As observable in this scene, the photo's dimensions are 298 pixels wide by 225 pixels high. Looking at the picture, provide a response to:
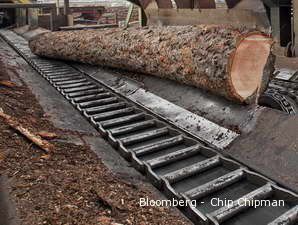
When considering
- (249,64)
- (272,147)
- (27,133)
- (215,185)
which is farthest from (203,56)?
(27,133)

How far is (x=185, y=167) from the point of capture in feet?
10.4

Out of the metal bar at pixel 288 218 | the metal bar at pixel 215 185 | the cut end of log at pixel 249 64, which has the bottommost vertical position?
the metal bar at pixel 288 218

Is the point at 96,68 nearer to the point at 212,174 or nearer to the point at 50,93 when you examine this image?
the point at 50,93

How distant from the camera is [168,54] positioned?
4.65 metres

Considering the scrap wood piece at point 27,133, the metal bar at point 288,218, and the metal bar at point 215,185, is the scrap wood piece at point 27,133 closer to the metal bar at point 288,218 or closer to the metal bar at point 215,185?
the metal bar at point 215,185

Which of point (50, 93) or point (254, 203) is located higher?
point (50, 93)

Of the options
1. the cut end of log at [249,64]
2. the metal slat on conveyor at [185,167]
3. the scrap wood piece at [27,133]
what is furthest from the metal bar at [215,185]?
the scrap wood piece at [27,133]

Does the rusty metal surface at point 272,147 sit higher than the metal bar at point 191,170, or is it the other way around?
the rusty metal surface at point 272,147

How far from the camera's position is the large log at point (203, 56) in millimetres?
3723

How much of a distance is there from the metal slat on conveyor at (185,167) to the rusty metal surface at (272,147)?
0.55 ft

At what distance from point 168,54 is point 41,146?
2215 mm

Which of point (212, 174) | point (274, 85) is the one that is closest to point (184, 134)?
point (212, 174)

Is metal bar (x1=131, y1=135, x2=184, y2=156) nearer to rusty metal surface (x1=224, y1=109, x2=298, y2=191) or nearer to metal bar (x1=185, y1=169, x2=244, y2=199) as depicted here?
rusty metal surface (x1=224, y1=109, x2=298, y2=191)

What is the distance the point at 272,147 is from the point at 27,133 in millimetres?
2339
